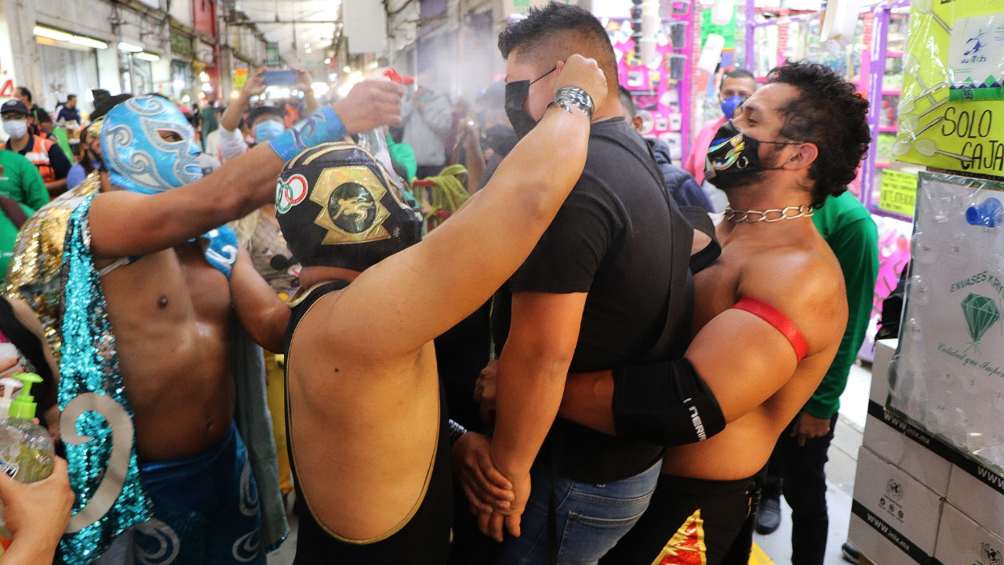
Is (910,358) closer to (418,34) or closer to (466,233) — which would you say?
(466,233)

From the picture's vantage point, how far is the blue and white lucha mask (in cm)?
193

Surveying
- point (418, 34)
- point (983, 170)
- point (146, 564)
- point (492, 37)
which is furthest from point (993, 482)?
point (418, 34)

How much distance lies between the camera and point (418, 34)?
16094mm

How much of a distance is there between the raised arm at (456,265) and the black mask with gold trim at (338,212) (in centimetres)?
23

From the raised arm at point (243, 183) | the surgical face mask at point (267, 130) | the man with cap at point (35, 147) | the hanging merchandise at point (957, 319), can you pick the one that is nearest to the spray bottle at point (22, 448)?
the raised arm at point (243, 183)

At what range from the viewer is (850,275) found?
2715 millimetres

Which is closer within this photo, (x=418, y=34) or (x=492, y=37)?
(x=492, y=37)

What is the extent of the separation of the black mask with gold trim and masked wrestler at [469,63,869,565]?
581 mm

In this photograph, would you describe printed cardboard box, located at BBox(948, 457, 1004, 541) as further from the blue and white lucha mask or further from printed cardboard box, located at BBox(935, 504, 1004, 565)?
the blue and white lucha mask

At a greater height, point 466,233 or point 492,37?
point 492,37

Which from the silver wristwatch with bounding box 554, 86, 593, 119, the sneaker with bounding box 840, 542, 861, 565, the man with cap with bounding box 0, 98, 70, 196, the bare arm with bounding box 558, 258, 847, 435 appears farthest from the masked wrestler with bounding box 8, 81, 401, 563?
the man with cap with bounding box 0, 98, 70, 196

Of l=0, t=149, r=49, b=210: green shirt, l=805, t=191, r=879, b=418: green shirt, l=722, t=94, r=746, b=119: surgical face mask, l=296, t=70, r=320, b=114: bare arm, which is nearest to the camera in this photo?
l=805, t=191, r=879, b=418: green shirt

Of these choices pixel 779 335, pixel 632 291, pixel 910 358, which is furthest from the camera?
pixel 910 358

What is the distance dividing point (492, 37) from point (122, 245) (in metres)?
9.41
